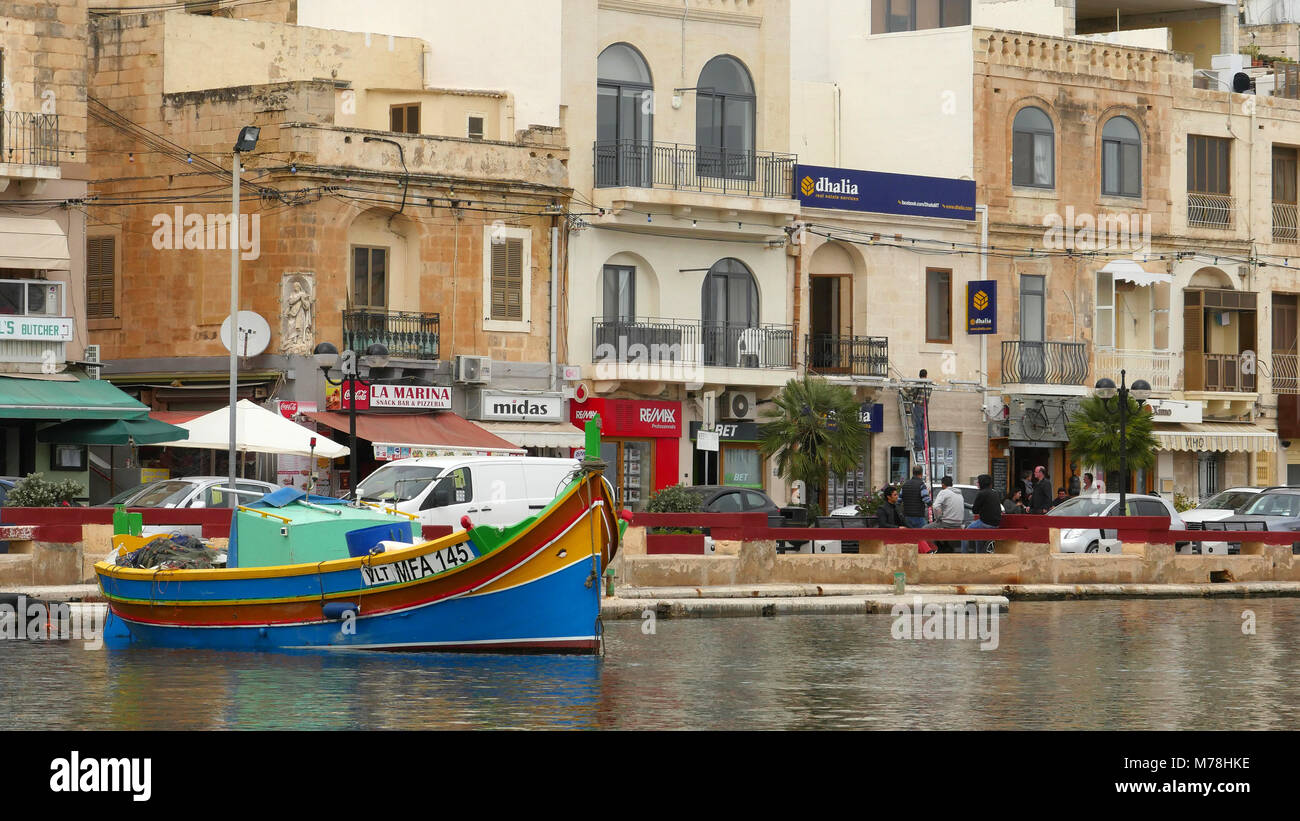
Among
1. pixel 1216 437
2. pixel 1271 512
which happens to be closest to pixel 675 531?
pixel 1271 512

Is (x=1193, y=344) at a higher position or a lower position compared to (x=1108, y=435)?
higher

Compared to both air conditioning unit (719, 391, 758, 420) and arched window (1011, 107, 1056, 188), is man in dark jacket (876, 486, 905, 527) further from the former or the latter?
arched window (1011, 107, 1056, 188)

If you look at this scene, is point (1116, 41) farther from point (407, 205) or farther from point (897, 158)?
point (407, 205)

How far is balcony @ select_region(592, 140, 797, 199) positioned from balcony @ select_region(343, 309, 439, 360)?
199 inches

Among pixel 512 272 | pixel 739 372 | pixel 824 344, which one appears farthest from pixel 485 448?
pixel 824 344

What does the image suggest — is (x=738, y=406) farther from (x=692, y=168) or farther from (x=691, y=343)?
(x=692, y=168)

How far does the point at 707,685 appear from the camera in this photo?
21.3m

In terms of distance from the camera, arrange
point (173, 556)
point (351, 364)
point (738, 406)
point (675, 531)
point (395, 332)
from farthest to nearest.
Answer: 1. point (738, 406)
2. point (395, 332)
3. point (351, 364)
4. point (675, 531)
5. point (173, 556)

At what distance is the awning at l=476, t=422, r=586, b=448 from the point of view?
42.2 metres

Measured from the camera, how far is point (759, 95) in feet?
154

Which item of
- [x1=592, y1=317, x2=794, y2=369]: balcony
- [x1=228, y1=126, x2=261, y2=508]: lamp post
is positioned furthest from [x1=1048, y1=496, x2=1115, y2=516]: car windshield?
[x1=228, y1=126, x2=261, y2=508]: lamp post

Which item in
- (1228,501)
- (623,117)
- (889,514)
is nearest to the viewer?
(889,514)
